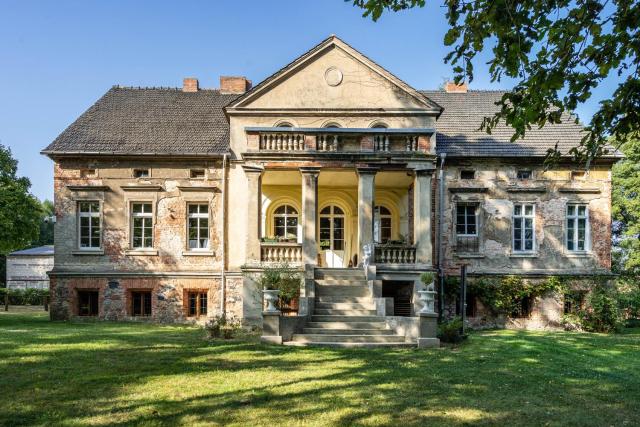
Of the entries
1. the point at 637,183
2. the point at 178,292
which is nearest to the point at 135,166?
the point at 178,292

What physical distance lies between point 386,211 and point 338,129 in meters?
5.14

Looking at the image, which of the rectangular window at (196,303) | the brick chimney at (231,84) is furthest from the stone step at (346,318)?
the brick chimney at (231,84)

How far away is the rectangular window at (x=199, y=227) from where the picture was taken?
18516mm

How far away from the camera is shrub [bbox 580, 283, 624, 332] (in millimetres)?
17000

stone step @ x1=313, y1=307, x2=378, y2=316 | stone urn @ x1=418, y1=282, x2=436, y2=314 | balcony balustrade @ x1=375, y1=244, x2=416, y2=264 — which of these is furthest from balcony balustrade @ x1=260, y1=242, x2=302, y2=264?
stone urn @ x1=418, y1=282, x2=436, y2=314

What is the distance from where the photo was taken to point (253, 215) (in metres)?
15.6

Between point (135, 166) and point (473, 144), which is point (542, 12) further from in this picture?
point (135, 166)

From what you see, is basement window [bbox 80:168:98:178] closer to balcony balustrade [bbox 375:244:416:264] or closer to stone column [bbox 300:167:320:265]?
stone column [bbox 300:167:320:265]

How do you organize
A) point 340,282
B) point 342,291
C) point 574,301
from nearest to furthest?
1. point 342,291
2. point 340,282
3. point 574,301

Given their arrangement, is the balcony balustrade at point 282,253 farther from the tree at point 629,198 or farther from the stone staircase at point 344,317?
the tree at point 629,198

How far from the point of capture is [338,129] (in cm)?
1561

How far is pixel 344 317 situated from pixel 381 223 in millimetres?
7450

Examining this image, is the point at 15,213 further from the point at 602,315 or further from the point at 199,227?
the point at 602,315

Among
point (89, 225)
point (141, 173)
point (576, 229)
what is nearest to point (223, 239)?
point (141, 173)
